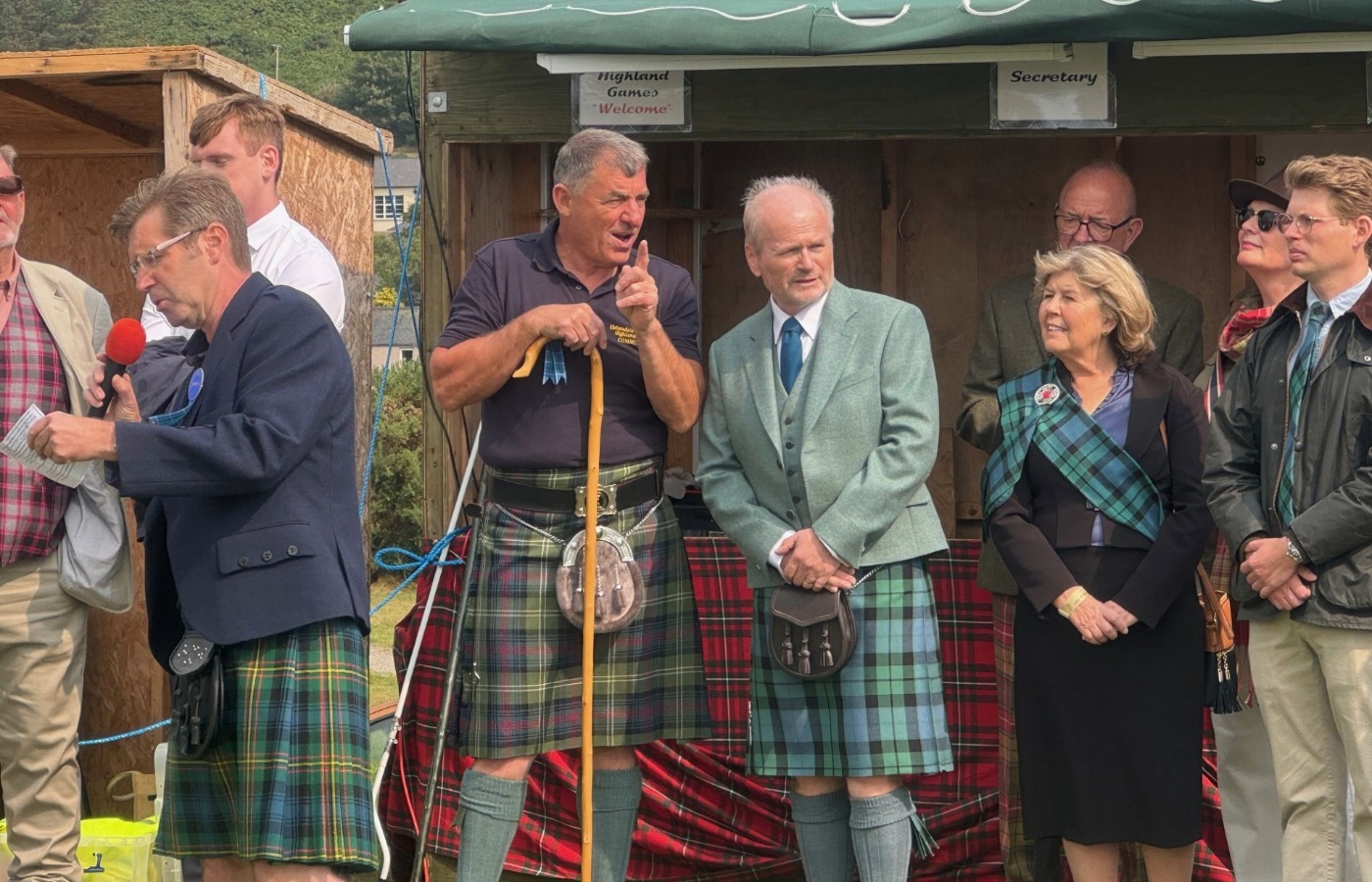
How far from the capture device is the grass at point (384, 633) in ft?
29.9

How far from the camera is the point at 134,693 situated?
579 cm

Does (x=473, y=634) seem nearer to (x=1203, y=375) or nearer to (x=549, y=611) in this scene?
(x=549, y=611)

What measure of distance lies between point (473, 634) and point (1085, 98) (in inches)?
87.0

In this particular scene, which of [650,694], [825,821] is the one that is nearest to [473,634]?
[650,694]

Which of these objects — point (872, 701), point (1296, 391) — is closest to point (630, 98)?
point (872, 701)

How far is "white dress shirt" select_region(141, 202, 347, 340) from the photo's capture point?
14.2 feet

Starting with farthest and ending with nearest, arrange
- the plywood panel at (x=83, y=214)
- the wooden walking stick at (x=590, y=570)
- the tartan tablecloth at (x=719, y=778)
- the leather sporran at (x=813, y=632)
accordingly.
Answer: the plywood panel at (x=83, y=214)
the tartan tablecloth at (x=719, y=778)
the wooden walking stick at (x=590, y=570)
the leather sporran at (x=813, y=632)

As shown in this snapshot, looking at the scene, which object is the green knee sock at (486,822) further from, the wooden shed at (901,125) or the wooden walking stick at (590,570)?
the wooden shed at (901,125)

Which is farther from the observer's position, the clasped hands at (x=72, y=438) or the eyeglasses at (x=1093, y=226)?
the eyeglasses at (x=1093, y=226)

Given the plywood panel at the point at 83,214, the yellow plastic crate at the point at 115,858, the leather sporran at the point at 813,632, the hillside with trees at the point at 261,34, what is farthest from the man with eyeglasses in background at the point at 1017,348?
the hillside with trees at the point at 261,34

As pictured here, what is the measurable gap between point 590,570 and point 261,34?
4977 cm

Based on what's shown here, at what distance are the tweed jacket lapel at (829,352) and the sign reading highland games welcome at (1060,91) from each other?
105cm

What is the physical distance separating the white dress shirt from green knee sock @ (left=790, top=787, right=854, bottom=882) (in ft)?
5.84

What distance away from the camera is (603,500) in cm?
385
